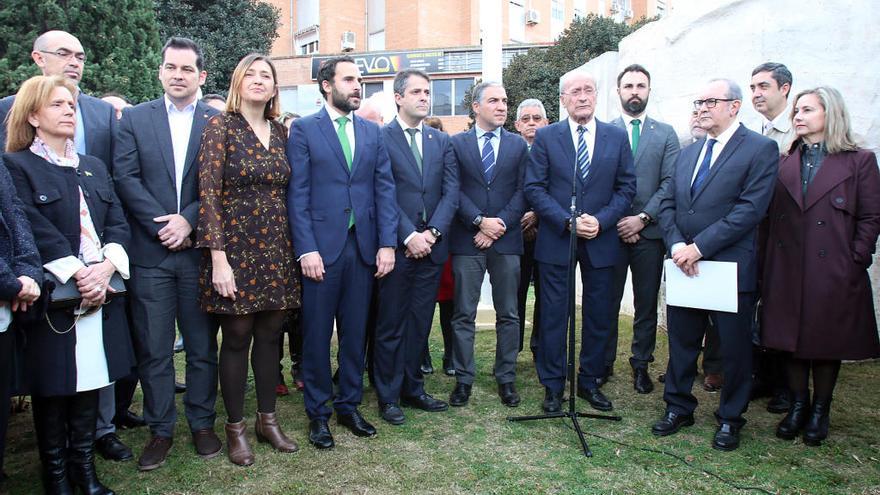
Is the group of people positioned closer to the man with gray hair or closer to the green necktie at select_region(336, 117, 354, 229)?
the green necktie at select_region(336, 117, 354, 229)

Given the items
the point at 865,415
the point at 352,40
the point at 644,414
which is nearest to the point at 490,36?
the point at 644,414

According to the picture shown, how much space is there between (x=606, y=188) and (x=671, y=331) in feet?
3.22

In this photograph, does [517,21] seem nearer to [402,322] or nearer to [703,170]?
[703,170]

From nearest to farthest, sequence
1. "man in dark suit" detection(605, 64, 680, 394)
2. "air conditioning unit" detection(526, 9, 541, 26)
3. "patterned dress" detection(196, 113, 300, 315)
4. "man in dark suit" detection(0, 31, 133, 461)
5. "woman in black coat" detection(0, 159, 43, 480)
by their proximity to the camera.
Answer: "woman in black coat" detection(0, 159, 43, 480), "patterned dress" detection(196, 113, 300, 315), "man in dark suit" detection(0, 31, 133, 461), "man in dark suit" detection(605, 64, 680, 394), "air conditioning unit" detection(526, 9, 541, 26)

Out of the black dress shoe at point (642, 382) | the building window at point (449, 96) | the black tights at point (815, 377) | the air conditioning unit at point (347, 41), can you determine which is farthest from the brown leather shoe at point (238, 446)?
the air conditioning unit at point (347, 41)

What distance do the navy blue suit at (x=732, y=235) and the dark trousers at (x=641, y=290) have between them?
0.71m

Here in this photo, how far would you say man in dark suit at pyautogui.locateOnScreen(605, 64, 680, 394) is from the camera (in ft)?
15.1

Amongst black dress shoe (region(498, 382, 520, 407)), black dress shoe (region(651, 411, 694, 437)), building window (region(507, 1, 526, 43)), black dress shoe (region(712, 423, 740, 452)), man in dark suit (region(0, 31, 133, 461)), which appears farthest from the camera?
building window (region(507, 1, 526, 43))

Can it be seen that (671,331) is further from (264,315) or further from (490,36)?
(490,36)

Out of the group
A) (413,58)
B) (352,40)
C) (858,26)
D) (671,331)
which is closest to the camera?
(671,331)

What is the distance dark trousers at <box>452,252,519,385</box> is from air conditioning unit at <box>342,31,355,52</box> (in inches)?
1219

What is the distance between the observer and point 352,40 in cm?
3434

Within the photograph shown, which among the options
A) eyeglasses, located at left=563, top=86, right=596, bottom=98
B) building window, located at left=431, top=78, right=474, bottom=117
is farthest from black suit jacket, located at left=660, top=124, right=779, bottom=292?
building window, located at left=431, top=78, right=474, bottom=117

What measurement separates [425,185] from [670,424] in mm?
2036
